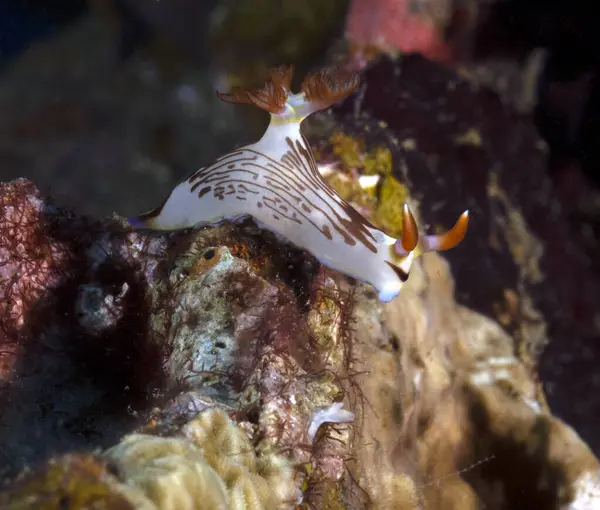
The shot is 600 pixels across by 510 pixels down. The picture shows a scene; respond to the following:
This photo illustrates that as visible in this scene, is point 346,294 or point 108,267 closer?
point 108,267

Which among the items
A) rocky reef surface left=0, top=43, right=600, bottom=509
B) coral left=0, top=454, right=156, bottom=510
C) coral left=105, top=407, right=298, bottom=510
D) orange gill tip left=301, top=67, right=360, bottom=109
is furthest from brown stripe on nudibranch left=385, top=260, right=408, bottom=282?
coral left=0, top=454, right=156, bottom=510

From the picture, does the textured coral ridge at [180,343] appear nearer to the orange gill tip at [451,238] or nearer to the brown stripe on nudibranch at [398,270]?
the brown stripe on nudibranch at [398,270]

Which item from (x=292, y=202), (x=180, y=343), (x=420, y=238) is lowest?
(x=180, y=343)

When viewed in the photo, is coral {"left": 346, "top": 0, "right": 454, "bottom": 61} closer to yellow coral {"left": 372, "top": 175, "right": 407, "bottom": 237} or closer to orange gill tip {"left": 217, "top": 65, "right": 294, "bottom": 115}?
yellow coral {"left": 372, "top": 175, "right": 407, "bottom": 237}

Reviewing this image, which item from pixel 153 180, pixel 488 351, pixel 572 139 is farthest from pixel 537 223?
pixel 153 180

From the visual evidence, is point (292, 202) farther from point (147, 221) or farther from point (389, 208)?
point (389, 208)

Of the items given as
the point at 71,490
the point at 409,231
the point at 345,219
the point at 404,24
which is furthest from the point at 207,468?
the point at 404,24

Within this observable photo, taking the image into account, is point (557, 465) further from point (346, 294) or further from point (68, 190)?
point (68, 190)
